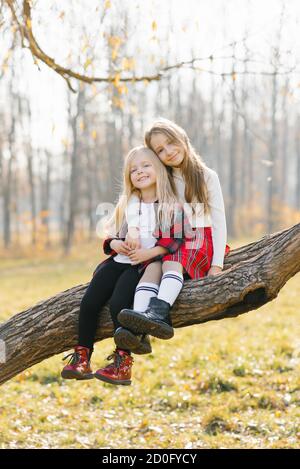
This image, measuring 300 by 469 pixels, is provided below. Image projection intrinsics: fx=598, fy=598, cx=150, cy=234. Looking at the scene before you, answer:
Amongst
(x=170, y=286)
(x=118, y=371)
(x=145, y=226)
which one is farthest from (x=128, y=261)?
(x=118, y=371)

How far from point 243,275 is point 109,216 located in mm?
1244

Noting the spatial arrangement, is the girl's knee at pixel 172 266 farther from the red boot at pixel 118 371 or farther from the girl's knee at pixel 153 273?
the red boot at pixel 118 371

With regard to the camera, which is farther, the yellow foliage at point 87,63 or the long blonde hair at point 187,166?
the yellow foliage at point 87,63

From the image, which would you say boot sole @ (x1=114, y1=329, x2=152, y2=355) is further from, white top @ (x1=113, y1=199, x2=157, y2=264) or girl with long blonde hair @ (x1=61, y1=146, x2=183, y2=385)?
white top @ (x1=113, y1=199, x2=157, y2=264)

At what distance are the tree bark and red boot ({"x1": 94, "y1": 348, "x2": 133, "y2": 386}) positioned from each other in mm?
230

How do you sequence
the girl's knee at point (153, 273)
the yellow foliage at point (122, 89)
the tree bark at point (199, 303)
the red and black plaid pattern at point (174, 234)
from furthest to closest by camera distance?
the yellow foliage at point (122, 89)
the red and black plaid pattern at point (174, 234)
the girl's knee at point (153, 273)
the tree bark at point (199, 303)

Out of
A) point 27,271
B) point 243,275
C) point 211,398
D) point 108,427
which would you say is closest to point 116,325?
point 243,275

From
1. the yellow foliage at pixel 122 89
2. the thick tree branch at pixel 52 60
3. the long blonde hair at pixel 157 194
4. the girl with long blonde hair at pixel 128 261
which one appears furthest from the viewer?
the yellow foliage at pixel 122 89

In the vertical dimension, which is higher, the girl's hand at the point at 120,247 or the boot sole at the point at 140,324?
the girl's hand at the point at 120,247

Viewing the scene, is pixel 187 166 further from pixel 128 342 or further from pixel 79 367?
pixel 79 367

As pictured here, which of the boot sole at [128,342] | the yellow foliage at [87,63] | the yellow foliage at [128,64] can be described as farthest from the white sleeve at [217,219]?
the yellow foliage at [128,64]

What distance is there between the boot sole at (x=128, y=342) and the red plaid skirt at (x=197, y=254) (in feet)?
1.79

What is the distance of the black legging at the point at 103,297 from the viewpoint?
343 cm

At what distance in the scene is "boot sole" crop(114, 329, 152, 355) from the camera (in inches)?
125
